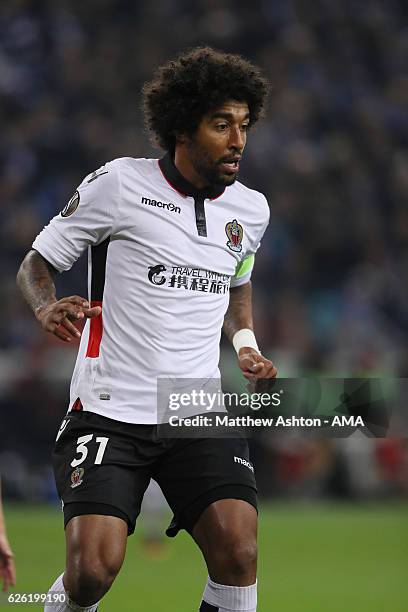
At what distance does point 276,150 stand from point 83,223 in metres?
9.40

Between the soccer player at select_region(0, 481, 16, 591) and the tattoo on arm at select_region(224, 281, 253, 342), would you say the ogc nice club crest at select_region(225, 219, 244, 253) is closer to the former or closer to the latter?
the tattoo on arm at select_region(224, 281, 253, 342)

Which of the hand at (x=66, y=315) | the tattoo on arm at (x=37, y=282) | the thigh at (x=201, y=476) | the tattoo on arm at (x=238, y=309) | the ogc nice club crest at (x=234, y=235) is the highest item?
the ogc nice club crest at (x=234, y=235)

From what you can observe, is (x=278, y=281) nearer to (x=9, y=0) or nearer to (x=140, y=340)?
(x=9, y=0)

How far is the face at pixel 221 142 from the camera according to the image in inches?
181

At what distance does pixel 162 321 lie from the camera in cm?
454

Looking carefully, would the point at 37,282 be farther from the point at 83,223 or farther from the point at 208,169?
the point at 208,169

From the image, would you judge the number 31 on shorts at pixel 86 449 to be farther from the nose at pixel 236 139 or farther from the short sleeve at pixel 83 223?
the nose at pixel 236 139

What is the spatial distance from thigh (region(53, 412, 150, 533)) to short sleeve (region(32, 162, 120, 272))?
60 centimetres

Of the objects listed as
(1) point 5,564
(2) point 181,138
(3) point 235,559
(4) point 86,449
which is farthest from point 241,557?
(2) point 181,138

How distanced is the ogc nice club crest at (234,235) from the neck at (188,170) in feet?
0.63

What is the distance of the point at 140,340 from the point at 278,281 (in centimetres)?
871

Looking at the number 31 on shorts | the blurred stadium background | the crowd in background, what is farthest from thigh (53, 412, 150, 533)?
the crowd in background

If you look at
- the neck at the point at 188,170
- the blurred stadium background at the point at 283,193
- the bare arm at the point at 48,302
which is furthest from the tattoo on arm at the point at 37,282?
the blurred stadium background at the point at 283,193

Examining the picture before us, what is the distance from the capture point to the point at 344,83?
48.9 ft
